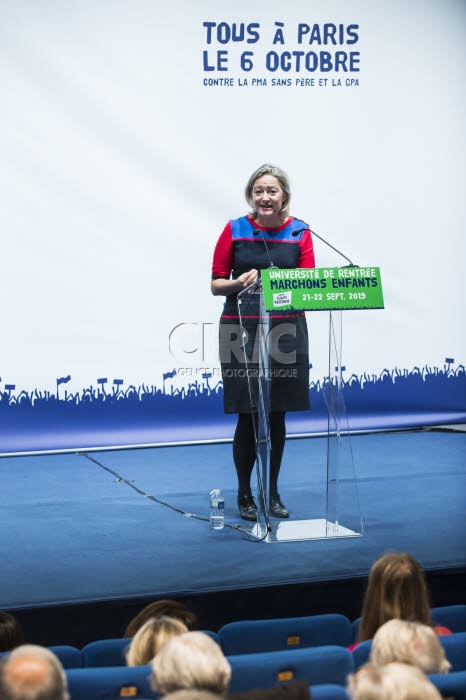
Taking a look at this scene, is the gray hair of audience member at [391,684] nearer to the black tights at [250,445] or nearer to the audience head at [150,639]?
the audience head at [150,639]

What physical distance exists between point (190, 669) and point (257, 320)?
7.90 ft

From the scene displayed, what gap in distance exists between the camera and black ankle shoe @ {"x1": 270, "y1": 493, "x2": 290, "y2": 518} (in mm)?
4367

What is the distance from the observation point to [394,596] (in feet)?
8.35

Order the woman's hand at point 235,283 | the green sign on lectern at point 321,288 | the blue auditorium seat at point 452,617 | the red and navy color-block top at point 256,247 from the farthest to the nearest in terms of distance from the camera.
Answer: the red and navy color-block top at point 256,247 → the woman's hand at point 235,283 → the green sign on lectern at point 321,288 → the blue auditorium seat at point 452,617

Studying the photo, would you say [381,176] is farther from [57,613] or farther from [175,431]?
[57,613]

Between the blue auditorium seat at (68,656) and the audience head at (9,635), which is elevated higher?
the audience head at (9,635)

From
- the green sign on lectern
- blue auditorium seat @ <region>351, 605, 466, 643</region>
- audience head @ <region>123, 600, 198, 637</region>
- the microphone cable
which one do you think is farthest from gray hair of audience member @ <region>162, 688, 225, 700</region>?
the microphone cable

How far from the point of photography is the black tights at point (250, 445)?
169 inches

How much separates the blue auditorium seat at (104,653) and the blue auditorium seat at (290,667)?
0.41 m

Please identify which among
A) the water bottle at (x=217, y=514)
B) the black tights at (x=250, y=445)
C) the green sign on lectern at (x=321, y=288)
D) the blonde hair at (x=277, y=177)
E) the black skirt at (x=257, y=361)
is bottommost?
the water bottle at (x=217, y=514)

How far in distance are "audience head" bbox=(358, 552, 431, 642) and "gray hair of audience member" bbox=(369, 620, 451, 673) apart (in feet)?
1.41

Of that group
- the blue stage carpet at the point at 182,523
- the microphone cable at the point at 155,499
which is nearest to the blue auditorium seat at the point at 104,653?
the blue stage carpet at the point at 182,523

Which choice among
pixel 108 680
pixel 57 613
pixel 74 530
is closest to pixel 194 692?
pixel 108 680

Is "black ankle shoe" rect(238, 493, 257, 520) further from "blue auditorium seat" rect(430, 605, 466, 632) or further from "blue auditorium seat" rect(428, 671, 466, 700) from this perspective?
"blue auditorium seat" rect(428, 671, 466, 700)
